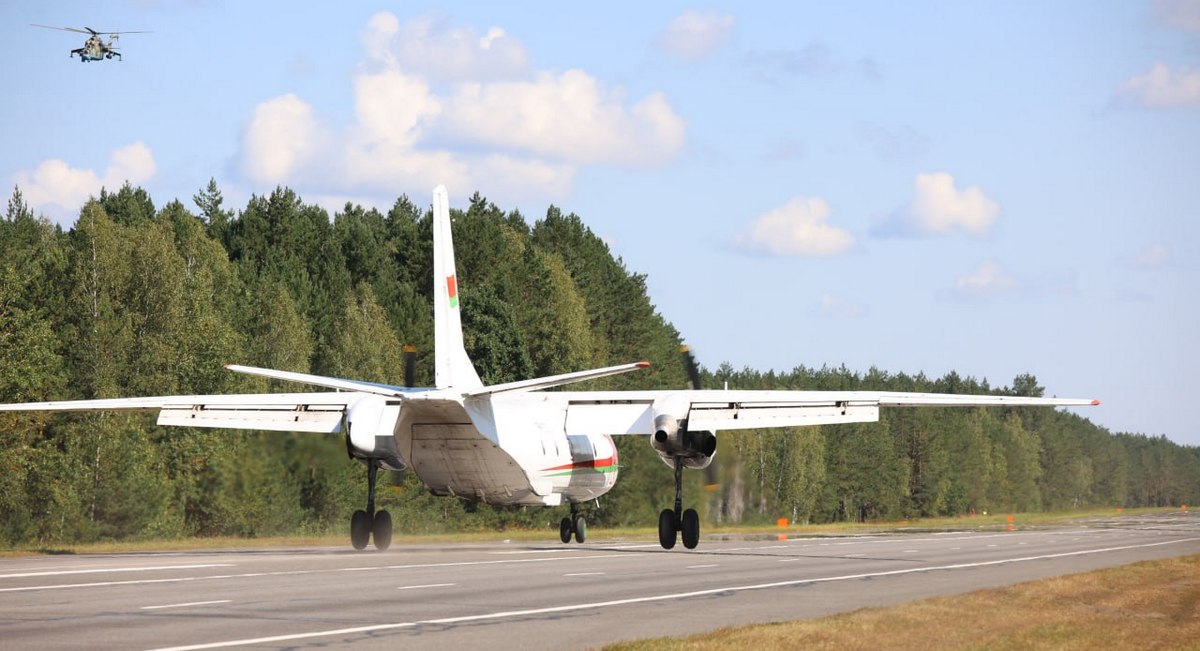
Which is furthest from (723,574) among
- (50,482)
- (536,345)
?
(536,345)

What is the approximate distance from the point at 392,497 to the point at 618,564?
31.3 m

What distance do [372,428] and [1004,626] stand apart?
15.2 meters

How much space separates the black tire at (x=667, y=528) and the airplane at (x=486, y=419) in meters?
0.03

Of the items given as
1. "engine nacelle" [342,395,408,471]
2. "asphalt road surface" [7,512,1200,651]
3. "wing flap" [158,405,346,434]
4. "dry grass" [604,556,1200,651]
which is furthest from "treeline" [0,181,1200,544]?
"dry grass" [604,556,1200,651]

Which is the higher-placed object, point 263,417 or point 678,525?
point 263,417

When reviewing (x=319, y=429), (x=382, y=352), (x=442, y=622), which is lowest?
(x=442, y=622)

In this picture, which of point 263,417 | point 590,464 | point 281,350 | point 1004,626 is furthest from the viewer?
point 281,350

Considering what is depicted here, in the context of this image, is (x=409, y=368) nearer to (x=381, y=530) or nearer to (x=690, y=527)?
(x=381, y=530)

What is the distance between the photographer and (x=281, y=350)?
227 feet

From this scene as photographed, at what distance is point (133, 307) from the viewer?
200ft

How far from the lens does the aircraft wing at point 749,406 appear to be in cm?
3144

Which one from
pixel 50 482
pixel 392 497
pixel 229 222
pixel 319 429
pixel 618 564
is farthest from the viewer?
pixel 229 222

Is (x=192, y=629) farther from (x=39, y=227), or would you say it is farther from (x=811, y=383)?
(x=811, y=383)

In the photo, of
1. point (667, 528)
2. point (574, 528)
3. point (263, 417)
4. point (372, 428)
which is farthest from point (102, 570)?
point (574, 528)
